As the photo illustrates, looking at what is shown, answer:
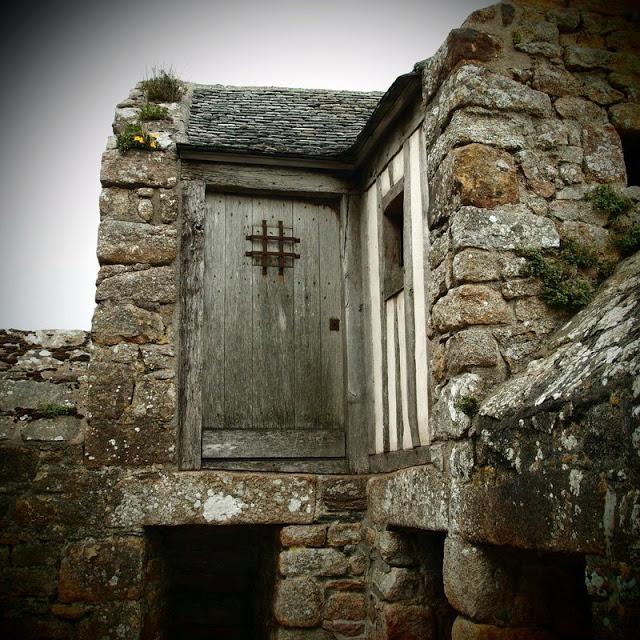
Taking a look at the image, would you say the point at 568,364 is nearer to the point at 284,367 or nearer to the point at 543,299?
the point at 543,299

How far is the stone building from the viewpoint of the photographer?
274 cm

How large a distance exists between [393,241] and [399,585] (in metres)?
2.30

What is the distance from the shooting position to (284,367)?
4859 millimetres

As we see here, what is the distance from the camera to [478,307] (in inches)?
123

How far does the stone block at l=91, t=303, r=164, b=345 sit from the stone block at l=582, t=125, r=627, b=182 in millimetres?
2957

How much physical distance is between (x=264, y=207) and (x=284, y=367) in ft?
4.21

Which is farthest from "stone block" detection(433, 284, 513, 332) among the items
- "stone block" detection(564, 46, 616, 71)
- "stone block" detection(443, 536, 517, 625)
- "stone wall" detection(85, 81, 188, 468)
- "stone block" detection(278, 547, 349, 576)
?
"stone wall" detection(85, 81, 188, 468)

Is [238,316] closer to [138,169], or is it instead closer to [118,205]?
[118,205]

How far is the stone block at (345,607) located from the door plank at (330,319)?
3.88 ft

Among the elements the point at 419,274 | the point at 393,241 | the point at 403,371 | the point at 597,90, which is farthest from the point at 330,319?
the point at 597,90

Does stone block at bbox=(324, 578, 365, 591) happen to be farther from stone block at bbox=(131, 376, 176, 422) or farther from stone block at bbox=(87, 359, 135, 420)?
stone block at bbox=(87, 359, 135, 420)

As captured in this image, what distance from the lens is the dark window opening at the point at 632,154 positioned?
365 centimetres

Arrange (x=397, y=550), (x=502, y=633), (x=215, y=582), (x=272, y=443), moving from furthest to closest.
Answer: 1. (x=215, y=582)
2. (x=272, y=443)
3. (x=397, y=550)
4. (x=502, y=633)

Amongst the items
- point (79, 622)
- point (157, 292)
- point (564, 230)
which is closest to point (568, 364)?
point (564, 230)
